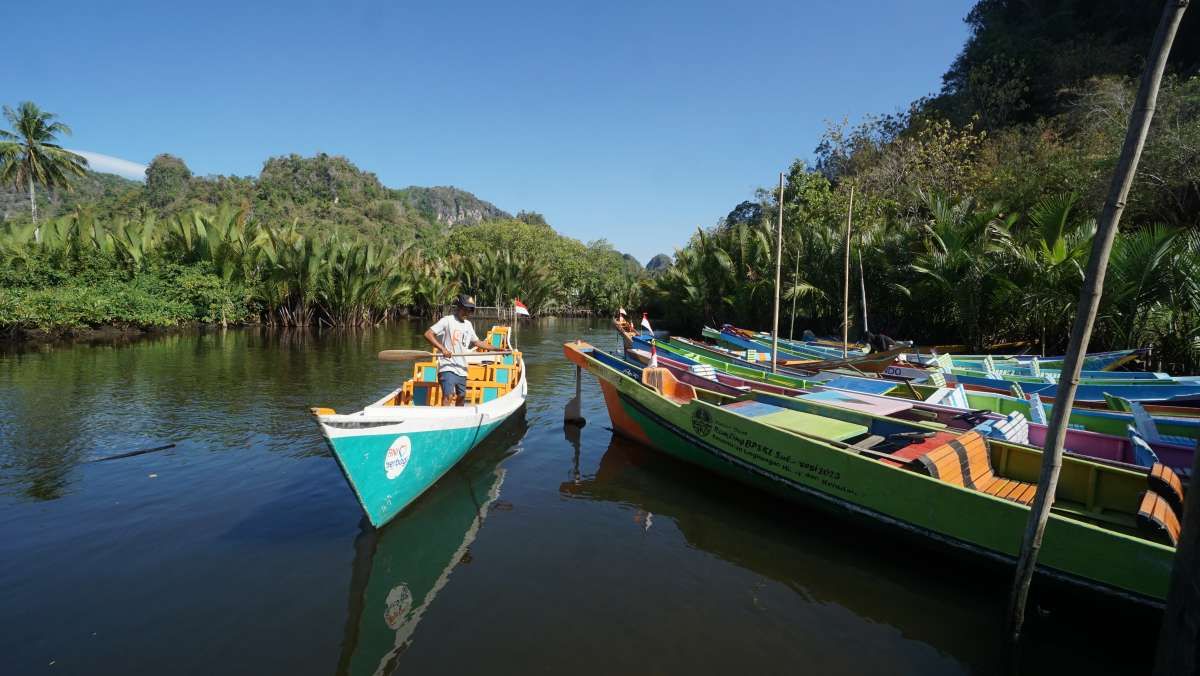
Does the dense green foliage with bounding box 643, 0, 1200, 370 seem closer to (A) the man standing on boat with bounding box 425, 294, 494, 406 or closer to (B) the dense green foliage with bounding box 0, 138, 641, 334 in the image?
(A) the man standing on boat with bounding box 425, 294, 494, 406

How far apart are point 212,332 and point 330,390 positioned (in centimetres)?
1818

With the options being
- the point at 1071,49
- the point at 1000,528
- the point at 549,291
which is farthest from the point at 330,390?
the point at 1071,49

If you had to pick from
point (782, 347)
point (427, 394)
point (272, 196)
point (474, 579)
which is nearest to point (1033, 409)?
point (474, 579)

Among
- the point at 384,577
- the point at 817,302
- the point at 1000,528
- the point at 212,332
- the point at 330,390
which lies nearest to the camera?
the point at 1000,528

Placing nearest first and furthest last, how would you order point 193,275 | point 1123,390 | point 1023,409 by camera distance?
point 1023,409 < point 1123,390 < point 193,275

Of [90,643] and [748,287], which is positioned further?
[748,287]

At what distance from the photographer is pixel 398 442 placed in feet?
19.3

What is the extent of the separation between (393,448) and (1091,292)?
5926 mm

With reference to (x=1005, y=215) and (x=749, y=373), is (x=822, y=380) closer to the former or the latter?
(x=749, y=373)

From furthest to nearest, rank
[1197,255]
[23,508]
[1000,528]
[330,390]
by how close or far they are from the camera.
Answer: [330,390] < [1197,255] < [23,508] < [1000,528]

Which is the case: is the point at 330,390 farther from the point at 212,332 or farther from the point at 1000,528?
the point at 212,332

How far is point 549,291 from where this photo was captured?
169 feet

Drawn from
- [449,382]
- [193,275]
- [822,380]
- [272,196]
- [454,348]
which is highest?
[272,196]

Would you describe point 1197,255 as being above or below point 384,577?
above
